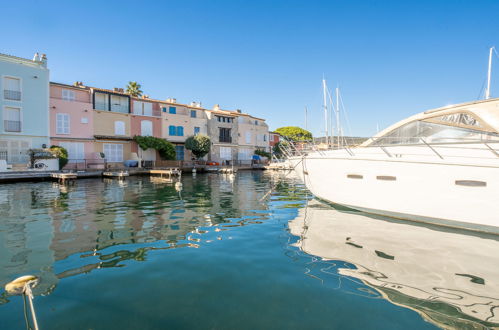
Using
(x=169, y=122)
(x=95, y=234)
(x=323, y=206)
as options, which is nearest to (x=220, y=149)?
(x=169, y=122)

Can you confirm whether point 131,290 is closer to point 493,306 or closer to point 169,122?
point 493,306

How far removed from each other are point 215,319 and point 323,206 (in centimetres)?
701

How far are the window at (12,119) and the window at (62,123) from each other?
9.84ft

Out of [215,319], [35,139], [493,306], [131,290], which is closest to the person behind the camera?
[215,319]

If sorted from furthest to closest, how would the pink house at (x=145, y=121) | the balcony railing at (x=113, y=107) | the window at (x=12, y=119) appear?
the pink house at (x=145, y=121) → the balcony railing at (x=113, y=107) → the window at (x=12, y=119)

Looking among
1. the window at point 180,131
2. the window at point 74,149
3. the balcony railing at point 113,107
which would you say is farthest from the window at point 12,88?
the window at point 180,131

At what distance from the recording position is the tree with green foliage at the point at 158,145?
28688 millimetres

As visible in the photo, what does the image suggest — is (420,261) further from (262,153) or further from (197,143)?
(262,153)

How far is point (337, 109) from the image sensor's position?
21.2 metres

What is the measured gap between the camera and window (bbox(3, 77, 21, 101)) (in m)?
21.5

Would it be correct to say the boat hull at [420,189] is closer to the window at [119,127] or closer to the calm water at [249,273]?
the calm water at [249,273]

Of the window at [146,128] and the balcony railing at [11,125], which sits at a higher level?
the window at [146,128]

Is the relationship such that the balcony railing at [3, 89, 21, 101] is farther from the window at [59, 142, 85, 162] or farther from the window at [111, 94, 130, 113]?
the window at [111, 94, 130, 113]

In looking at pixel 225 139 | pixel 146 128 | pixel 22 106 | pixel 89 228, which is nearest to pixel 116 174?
pixel 22 106
